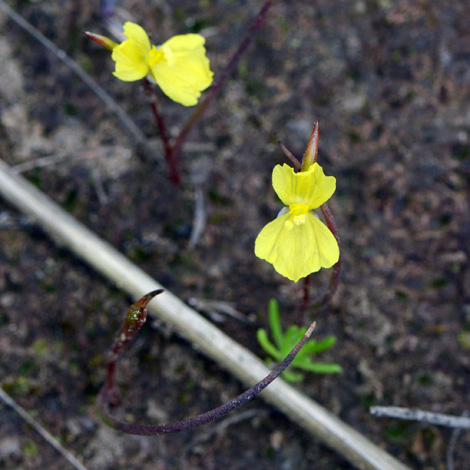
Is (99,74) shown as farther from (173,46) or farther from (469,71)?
(469,71)

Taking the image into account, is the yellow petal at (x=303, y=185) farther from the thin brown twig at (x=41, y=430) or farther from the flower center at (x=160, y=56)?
the thin brown twig at (x=41, y=430)

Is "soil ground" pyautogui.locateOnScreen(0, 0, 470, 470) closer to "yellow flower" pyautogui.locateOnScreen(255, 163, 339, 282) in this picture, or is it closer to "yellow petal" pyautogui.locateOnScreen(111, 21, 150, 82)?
"yellow petal" pyautogui.locateOnScreen(111, 21, 150, 82)

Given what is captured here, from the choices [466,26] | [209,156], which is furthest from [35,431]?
[466,26]

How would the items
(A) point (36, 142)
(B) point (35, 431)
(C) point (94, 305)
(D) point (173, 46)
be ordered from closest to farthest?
(D) point (173, 46) → (B) point (35, 431) → (C) point (94, 305) → (A) point (36, 142)

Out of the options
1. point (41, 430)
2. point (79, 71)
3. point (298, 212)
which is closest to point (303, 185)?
point (298, 212)

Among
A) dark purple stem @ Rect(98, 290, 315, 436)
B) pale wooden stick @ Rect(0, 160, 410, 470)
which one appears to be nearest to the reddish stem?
pale wooden stick @ Rect(0, 160, 410, 470)

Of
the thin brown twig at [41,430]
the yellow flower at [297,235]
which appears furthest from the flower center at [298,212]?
the thin brown twig at [41,430]
